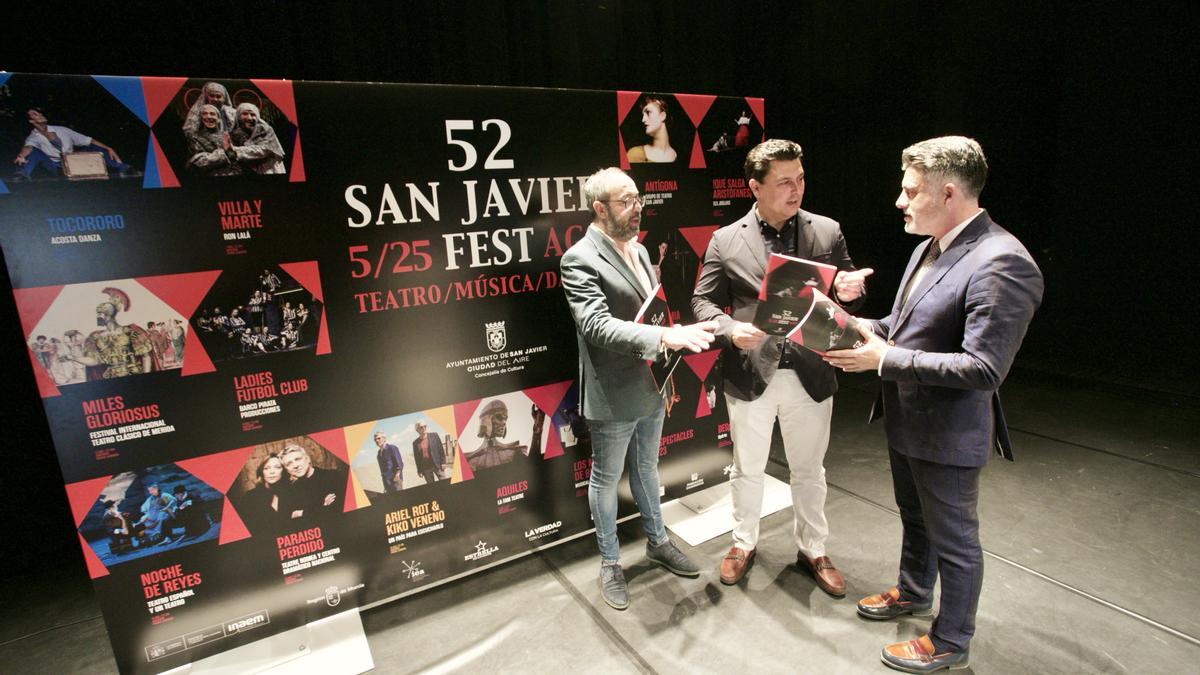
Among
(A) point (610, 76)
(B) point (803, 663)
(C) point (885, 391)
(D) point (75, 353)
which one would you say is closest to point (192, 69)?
(D) point (75, 353)

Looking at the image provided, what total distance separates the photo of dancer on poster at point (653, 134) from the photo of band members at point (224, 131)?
5.27 ft

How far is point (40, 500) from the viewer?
3.49 metres

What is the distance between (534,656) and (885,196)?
5.68 metres

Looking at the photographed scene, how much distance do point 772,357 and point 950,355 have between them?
2.45 feet

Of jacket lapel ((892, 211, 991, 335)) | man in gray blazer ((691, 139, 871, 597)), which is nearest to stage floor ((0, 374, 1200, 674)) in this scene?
man in gray blazer ((691, 139, 871, 597))

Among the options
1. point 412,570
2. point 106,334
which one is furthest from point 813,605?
point 106,334

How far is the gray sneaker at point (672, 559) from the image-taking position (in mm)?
2879

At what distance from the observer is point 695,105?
3217mm

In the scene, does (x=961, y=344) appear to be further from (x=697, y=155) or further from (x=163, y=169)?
(x=163, y=169)

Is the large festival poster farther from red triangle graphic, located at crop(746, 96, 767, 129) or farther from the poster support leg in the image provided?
the poster support leg

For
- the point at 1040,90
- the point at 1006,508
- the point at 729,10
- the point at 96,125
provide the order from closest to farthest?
1. the point at 96,125
2. the point at 1006,508
3. the point at 729,10
4. the point at 1040,90

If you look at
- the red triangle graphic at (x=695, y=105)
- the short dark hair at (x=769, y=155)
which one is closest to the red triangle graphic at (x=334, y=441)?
the short dark hair at (x=769, y=155)

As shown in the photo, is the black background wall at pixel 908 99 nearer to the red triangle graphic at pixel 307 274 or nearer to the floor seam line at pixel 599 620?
the red triangle graphic at pixel 307 274

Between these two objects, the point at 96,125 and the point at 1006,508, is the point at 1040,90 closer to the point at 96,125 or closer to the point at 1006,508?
the point at 1006,508
